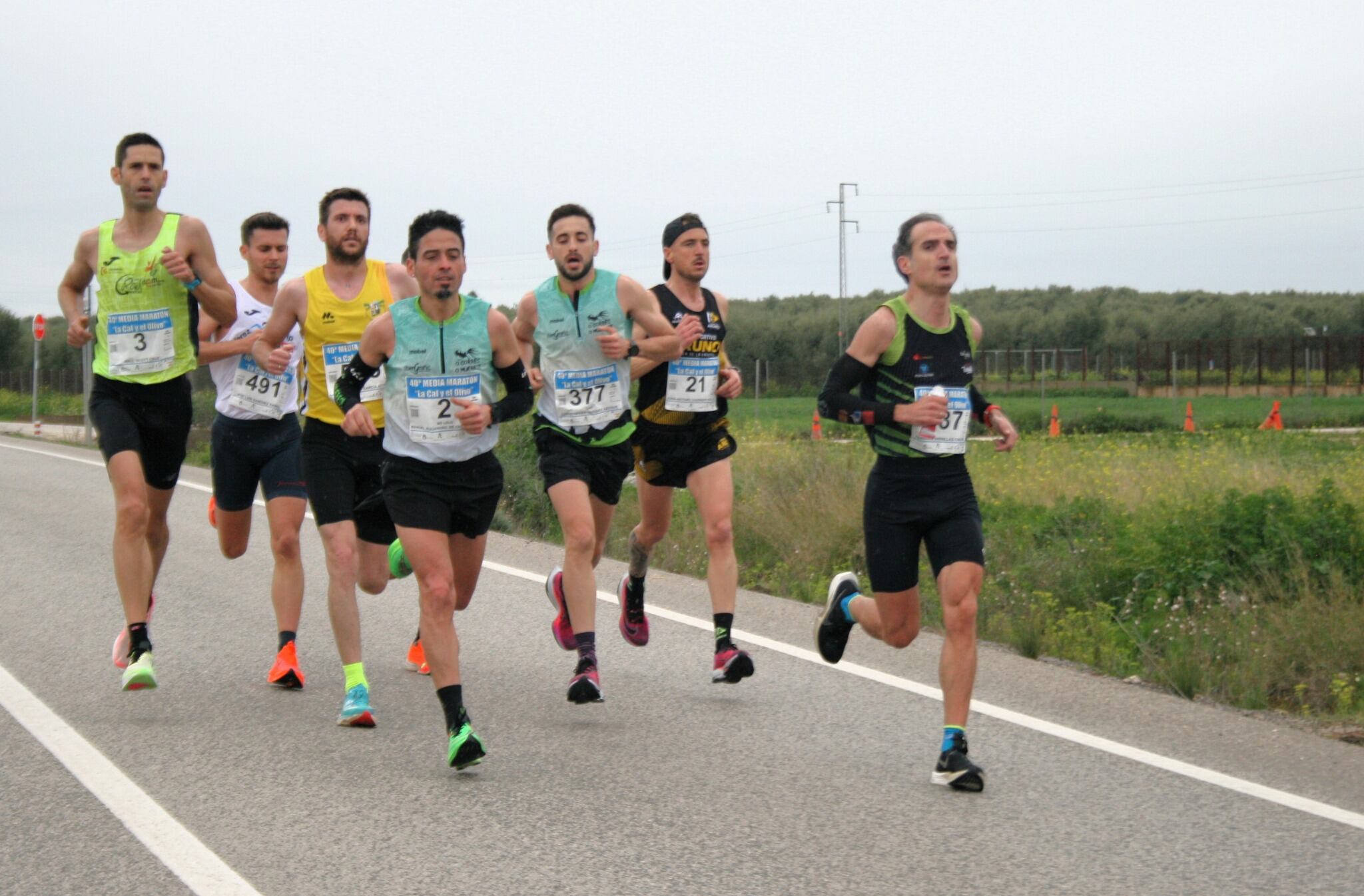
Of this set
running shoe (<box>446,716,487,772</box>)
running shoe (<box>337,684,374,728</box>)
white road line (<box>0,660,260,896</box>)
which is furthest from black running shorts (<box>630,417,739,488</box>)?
white road line (<box>0,660,260,896</box>)

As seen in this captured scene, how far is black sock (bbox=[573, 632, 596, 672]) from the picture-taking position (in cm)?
692

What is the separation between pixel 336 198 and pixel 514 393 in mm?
1397

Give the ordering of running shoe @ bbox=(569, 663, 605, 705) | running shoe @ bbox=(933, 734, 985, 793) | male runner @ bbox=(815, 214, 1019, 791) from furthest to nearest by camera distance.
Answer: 1. running shoe @ bbox=(569, 663, 605, 705)
2. male runner @ bbox=(815, 214, 1019, 791)
3. running shoe @ bbox=(933, 734, 985, 793)

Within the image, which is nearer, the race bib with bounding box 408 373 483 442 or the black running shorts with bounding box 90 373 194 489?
the race bib with bounding box 408 373 483 442

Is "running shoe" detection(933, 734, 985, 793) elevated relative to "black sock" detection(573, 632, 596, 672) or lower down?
lower down

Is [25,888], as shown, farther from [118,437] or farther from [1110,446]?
[1110,446]

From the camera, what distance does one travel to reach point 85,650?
864 centimetres

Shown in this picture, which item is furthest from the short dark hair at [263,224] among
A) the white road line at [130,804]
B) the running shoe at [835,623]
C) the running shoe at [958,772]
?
the running shoe at [958,772]

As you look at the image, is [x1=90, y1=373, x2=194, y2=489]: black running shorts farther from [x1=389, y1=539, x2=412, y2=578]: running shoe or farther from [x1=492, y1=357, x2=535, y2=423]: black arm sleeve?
[x1=492, y1=357, x2=535, y2=423]: black arm sleeve

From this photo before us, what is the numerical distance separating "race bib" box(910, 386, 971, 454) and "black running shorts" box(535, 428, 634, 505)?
1597mm

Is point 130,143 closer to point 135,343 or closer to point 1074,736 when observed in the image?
point 135,343

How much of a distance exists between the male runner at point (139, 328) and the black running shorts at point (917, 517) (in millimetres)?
3246

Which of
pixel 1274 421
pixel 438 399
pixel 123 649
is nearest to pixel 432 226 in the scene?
pixel 438 399

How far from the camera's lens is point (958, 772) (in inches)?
226
